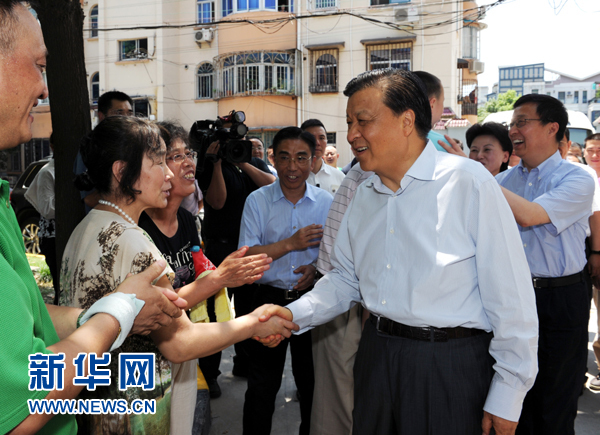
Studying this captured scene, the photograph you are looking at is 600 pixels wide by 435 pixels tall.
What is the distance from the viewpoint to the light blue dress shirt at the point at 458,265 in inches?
73.0

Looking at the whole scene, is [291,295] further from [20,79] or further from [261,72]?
[261,72]

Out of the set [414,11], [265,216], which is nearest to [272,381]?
[265,216]

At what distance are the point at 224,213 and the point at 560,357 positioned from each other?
2.76 meters

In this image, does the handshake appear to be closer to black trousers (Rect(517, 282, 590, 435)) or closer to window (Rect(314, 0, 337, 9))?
black trousers (Rect(517, 282, 590, 435))

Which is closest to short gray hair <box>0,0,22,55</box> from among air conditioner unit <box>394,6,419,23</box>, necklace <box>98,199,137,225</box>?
necklace <box>98,199,137,225</box>

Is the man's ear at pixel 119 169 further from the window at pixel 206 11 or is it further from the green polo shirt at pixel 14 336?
the window at pixel 206 11

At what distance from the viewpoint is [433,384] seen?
6.26 ft

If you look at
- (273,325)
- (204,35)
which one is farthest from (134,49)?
(273,325)

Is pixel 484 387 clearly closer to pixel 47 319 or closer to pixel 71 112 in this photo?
pixel 47 319

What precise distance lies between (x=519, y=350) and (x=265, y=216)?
6.49ft

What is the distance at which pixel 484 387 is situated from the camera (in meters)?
1.96

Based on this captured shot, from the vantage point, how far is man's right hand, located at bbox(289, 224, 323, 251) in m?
3.06

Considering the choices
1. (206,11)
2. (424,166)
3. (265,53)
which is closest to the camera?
(424,166)

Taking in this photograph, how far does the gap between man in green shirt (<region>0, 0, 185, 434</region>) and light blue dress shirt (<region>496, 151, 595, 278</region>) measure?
98.9 inches
